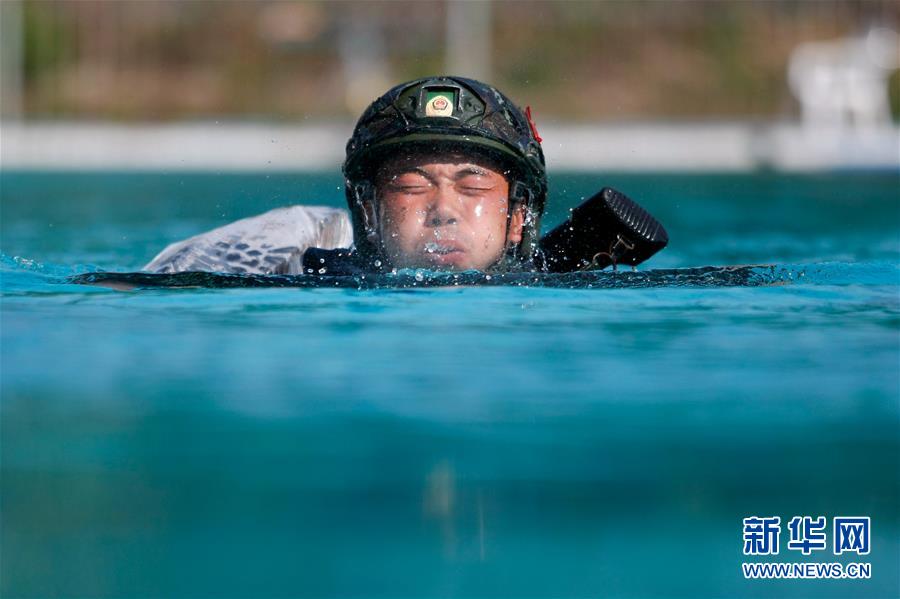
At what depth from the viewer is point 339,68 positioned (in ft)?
82.5

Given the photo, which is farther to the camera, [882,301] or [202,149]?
[202,149]

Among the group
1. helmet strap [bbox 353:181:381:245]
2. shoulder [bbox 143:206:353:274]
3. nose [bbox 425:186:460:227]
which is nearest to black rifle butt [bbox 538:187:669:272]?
nose [bbox 425:186:460:227]

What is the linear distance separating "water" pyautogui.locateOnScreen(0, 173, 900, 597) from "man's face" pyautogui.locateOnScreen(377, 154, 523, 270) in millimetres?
280

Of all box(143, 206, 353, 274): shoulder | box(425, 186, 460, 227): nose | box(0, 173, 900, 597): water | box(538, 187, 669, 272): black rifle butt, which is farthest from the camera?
box(143, 206, 353, 274): shoulder

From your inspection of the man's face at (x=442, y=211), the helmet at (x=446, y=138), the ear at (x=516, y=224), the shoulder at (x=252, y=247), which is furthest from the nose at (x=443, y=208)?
the shoulder at (x=252, y=247)

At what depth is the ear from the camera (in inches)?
178

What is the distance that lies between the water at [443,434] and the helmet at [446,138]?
419mm

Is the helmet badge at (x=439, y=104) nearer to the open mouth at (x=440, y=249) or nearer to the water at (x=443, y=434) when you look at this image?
the open mouth at (x=440, y=249)

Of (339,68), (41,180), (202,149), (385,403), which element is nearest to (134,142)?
(202,149)

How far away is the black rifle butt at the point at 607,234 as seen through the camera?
4.48 meters

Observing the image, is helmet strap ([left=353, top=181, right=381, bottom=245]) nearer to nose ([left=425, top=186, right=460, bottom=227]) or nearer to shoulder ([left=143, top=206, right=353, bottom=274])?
nose ([left=425, top=186, right=460, bottom=227])

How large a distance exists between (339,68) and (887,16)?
1020 cm

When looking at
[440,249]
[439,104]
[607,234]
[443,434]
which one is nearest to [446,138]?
[439,104]

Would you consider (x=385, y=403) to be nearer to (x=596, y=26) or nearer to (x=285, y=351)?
(x=285, y=351)
